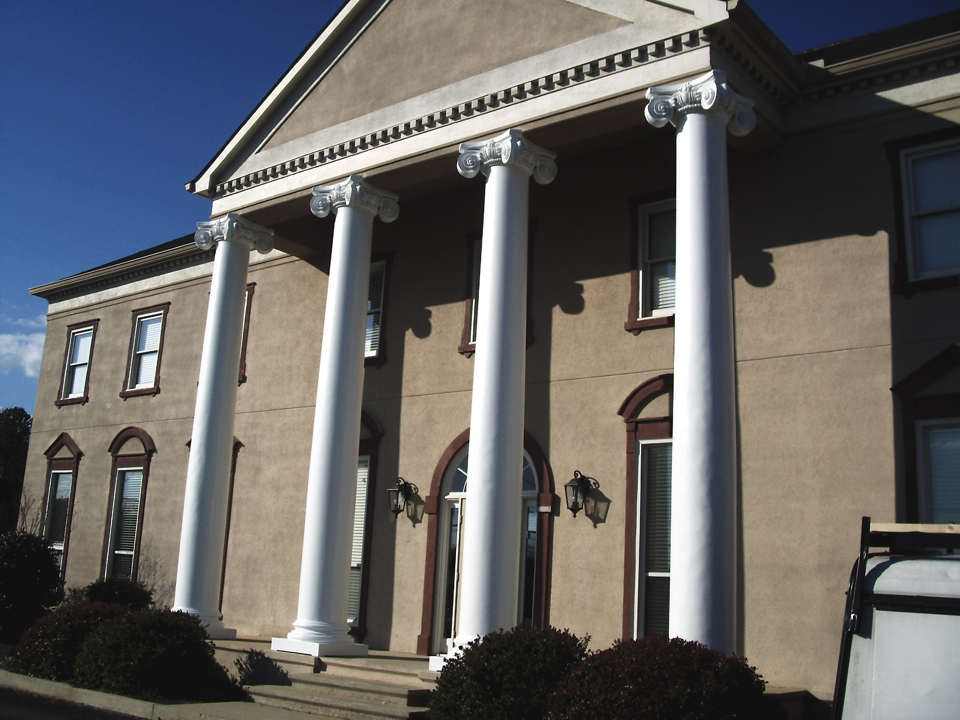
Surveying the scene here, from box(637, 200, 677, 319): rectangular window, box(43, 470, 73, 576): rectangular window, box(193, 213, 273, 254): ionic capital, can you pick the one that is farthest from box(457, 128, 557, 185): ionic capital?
box(43, 470, 73, 576): rectangular window

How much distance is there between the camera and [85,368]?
24.8 metres

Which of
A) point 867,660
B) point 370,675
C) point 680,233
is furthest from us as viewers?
point 370,675

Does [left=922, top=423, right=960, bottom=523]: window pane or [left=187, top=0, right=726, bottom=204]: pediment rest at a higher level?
[left=187, top=0, right=726, bottom=204]: pediment

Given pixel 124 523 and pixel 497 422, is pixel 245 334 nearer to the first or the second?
pixel 124 523

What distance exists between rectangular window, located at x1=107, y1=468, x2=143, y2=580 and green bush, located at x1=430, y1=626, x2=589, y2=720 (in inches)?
520

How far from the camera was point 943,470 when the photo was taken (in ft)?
37.7

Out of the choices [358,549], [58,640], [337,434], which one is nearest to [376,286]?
[337,434]

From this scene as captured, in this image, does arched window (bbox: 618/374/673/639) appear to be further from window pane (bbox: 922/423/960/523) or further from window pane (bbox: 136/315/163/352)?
window pane (bbox: 136/315/163/352)

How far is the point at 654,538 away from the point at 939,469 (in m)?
3.79

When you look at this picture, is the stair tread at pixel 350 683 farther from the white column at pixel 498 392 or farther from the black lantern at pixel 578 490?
the black lantern at pixel 578 490

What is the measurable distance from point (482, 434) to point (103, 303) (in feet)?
51.6

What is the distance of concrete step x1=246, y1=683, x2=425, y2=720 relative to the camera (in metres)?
11.4

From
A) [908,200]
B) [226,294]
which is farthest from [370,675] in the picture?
[908,200]

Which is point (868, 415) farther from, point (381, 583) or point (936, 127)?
point (381, 583)
